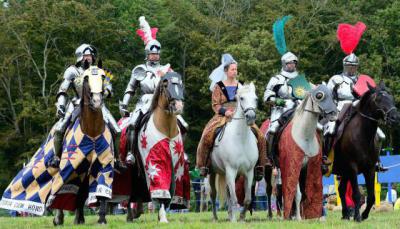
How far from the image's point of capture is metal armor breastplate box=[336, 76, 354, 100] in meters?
17.9

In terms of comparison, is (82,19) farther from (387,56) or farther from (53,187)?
(53,187)

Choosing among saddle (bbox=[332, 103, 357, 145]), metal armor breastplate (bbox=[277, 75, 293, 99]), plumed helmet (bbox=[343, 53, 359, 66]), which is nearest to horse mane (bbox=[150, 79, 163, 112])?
metal armor breastplate (bbox=[277, 75, 293, 99])

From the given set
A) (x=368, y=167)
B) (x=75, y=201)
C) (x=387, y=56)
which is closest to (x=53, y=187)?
(x=75, y=201)

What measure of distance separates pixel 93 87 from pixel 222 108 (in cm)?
277

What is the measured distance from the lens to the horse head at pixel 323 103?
15453mm

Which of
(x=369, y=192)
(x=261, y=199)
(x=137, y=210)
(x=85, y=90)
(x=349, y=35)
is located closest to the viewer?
(x=85, y=90)

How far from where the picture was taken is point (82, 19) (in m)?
44.4

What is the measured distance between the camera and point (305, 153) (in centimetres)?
1599

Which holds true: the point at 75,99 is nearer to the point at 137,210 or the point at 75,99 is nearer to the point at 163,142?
the point at 163,142

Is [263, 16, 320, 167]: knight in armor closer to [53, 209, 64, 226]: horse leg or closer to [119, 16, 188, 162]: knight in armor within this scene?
[119, 16, 188, 162]: knight in armor

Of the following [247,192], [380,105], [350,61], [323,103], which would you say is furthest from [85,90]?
[350,61]

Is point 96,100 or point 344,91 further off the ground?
point 344,91

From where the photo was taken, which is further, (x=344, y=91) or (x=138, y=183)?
(x=344, y=91)

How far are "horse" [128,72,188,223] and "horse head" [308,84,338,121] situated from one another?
2.47 m
